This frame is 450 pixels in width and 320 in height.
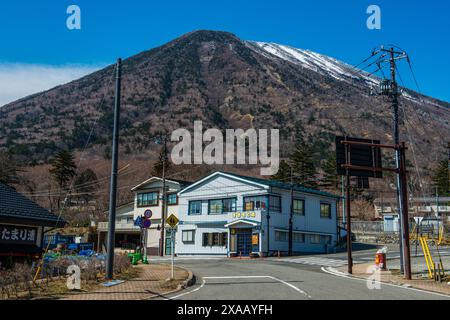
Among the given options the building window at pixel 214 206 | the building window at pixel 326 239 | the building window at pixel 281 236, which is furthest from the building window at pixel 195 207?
the building window at pixel 326 239

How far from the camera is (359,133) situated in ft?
516

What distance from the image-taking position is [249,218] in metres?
42.4

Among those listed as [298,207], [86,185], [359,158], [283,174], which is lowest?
[298,207]

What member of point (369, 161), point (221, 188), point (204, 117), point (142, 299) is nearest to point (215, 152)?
point (204, 117)

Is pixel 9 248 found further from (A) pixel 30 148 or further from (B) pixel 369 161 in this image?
(A) pixel 30 148

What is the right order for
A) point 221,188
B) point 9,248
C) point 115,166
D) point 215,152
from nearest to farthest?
point 115,166 < point 9,248 < point 221,188 < point 215,152

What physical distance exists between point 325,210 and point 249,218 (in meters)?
9.35

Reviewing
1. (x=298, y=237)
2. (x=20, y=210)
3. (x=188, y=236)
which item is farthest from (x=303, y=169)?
(x=20, y=210)

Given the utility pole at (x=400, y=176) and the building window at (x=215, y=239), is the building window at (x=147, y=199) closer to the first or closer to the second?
the building window at (x=215, y=239)

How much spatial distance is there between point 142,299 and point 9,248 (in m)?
8.16

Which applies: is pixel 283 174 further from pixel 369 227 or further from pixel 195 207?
pixel 195 207

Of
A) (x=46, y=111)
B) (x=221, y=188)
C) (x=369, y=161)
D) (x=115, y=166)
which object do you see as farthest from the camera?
(x=46, y=111)

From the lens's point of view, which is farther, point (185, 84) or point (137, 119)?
point (185, 84)

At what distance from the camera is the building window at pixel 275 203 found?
42.3 m
